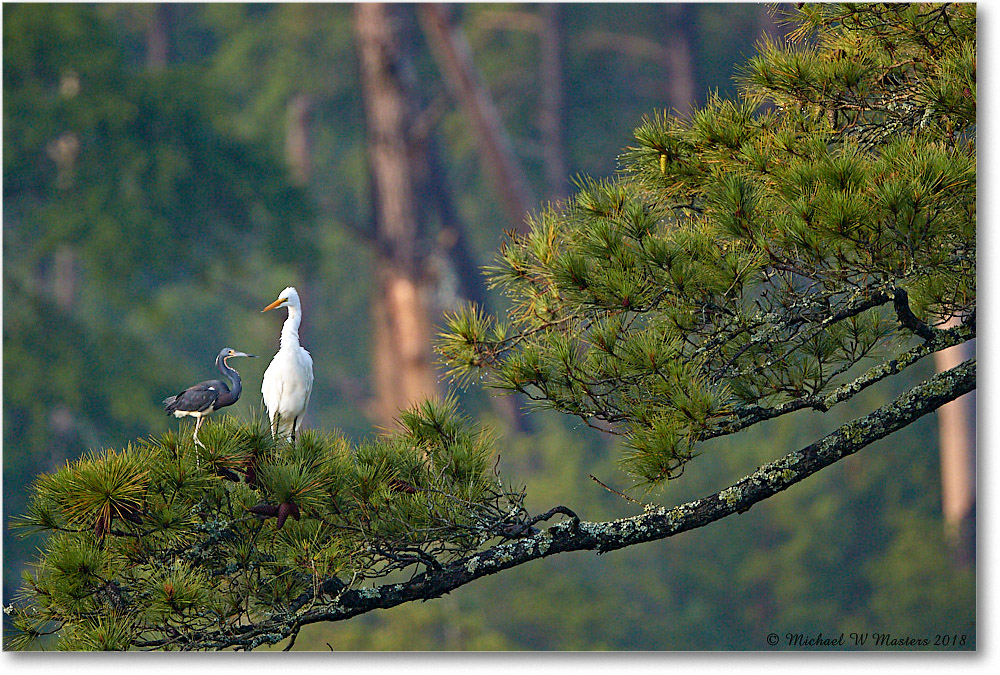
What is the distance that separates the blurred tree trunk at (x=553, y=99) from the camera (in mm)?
7766

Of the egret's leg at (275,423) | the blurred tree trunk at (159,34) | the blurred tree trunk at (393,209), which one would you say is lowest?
the egret's leg at (275,423)

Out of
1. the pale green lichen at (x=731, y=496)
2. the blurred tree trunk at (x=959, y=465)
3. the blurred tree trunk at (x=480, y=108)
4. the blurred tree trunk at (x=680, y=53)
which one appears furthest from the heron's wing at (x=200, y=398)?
the blurred tree trunk at (x=680, y=53)

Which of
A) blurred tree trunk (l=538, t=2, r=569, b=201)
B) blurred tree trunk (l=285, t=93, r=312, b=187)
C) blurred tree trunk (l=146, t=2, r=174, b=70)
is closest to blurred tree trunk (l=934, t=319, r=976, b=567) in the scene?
blurred tree trunk (l=538, t=2, r=569, b=201)

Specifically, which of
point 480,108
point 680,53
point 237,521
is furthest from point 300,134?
point 237,521

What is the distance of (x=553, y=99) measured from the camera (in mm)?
7926

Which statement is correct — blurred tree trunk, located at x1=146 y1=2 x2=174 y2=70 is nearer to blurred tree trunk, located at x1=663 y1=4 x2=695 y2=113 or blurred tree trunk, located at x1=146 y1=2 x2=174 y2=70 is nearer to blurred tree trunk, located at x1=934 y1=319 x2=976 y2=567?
blurred tree trunk, located at x1=663 y1=4 x2=695 y2=113

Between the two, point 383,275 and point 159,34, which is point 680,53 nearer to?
point 383,275

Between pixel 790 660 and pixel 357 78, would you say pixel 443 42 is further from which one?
pixel 790 660

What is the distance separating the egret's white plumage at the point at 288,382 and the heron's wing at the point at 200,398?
0.30ft

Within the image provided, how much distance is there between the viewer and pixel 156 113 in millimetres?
5227

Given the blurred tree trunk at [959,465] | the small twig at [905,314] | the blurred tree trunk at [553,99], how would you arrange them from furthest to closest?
the blurred tree trunk at [553,99], the blurred tree trunk at [959,465], the small twig at [905,314]

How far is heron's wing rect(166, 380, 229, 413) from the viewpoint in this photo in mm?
1751

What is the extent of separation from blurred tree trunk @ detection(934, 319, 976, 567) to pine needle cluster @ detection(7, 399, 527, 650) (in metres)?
3.27

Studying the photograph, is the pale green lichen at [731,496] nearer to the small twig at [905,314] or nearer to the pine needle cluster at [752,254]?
the pine needle cluster at [752,254]
